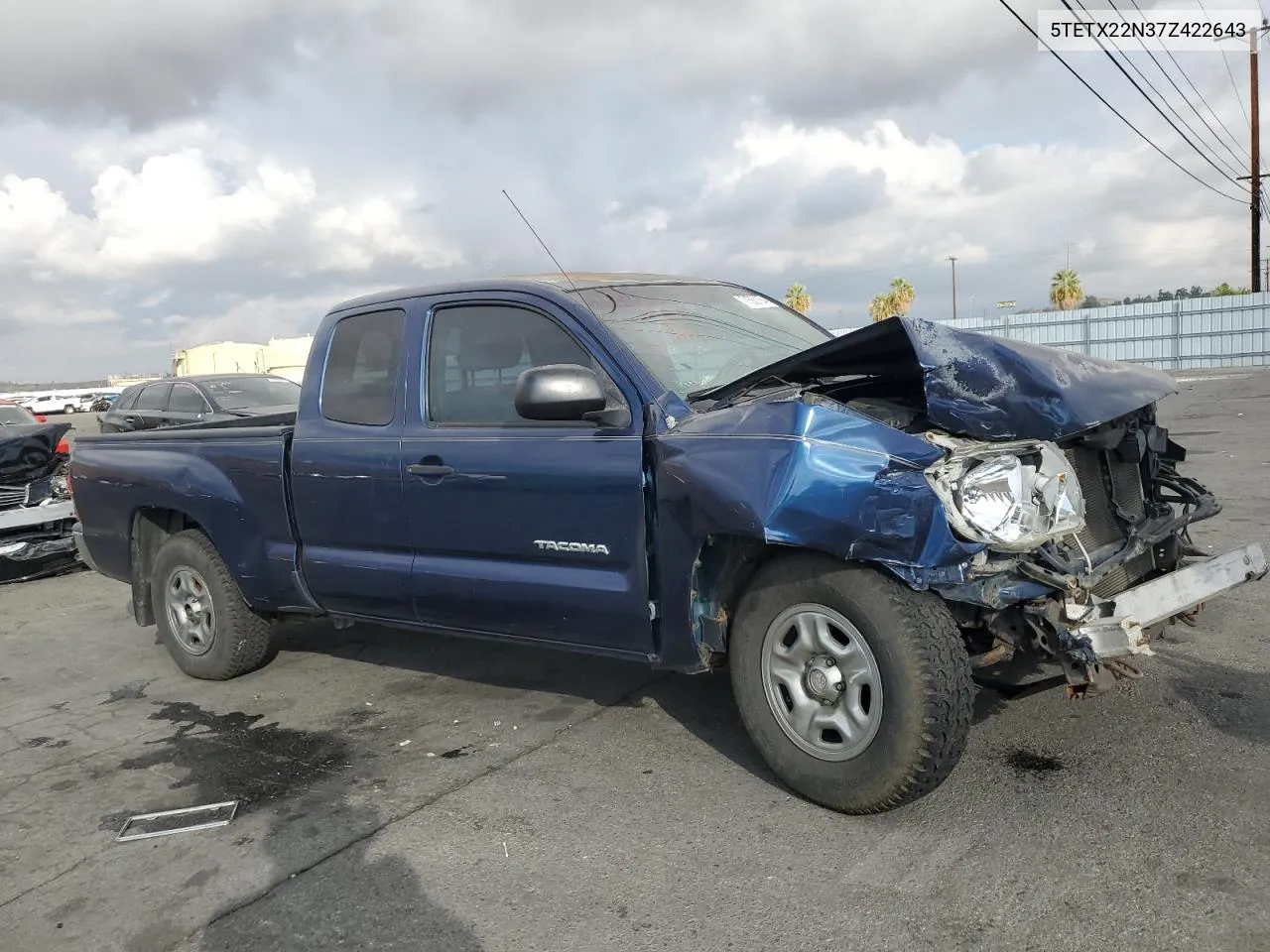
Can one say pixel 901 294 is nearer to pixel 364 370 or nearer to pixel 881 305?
pixel 881 305

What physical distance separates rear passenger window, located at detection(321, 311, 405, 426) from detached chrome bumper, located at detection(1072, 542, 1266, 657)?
3006 millimetres

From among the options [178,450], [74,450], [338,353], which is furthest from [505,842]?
[74,450]

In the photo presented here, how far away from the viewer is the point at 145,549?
584cm

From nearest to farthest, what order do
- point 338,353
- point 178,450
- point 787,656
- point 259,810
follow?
point 787,656 < point 259,810 < point 338,353 < point 178,450

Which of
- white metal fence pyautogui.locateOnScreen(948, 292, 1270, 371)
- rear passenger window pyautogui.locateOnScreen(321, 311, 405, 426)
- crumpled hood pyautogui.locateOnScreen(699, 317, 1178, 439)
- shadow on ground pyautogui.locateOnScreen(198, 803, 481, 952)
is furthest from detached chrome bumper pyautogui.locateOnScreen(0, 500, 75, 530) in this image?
Result: white metal fence pyautogui.locateOnScreen(948, 292, 1270, 371)

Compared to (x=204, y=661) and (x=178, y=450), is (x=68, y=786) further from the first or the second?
(x=178, y=450)

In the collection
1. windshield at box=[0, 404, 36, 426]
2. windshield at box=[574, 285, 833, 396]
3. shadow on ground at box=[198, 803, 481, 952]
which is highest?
windshield at box=[574, 285, 833, 396]

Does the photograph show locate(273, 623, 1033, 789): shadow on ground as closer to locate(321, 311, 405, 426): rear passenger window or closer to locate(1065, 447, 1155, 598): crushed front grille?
locate(1065, 447, 1155, 598): crushed front grille

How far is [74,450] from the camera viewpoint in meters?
6.18

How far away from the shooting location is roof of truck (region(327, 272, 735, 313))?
14.1ft

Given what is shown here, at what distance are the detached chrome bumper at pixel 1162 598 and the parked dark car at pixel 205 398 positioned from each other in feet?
39.0

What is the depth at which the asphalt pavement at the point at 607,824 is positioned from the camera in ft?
9.22

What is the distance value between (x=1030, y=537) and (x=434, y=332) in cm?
265

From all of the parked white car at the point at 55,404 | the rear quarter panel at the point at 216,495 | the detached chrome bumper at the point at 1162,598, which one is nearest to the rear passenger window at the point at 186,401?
the rear quarter panel at the point at 216,495
